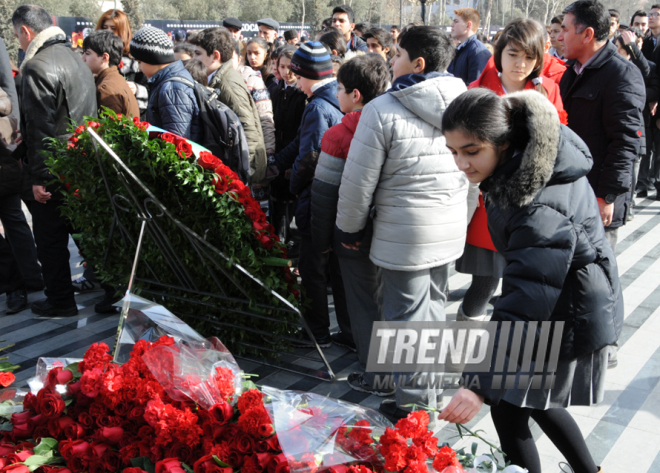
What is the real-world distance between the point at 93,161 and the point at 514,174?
2.30 m

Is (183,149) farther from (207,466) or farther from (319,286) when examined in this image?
(207,466)

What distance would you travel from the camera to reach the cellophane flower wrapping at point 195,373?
191 cm

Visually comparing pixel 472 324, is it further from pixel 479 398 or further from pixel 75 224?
pixel 75 224

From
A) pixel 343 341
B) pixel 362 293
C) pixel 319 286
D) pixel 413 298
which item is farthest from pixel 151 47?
pixel 413 298

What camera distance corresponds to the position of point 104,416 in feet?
6.46

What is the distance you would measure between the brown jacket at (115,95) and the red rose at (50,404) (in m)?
2.74

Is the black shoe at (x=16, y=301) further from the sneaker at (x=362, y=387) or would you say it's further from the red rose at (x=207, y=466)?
the red rose at (x=207, y=466)

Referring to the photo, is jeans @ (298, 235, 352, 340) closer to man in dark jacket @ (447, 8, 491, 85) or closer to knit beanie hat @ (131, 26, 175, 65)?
knit beanie hat @ (131, 26, 175, 65)

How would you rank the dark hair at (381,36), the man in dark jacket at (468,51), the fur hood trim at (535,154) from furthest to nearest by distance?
1. the dark hair at (381,36)
2. the man in dark jacket at (468,51)
3. the fur hood trim at (535,154)

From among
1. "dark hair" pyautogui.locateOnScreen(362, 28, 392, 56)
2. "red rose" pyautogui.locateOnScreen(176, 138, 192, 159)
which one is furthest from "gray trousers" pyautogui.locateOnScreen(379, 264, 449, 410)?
"dark hair" pyautogui.locateOnScreen(362, 28, 392, 56)

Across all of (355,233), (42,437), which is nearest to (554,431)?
(355,233)

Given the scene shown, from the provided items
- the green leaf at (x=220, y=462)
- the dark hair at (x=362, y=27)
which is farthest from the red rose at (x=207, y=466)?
the dark hair at (x=362, y=27)

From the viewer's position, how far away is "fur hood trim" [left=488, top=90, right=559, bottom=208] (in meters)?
1.71

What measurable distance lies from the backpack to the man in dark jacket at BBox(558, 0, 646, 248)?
2164 millimetres
